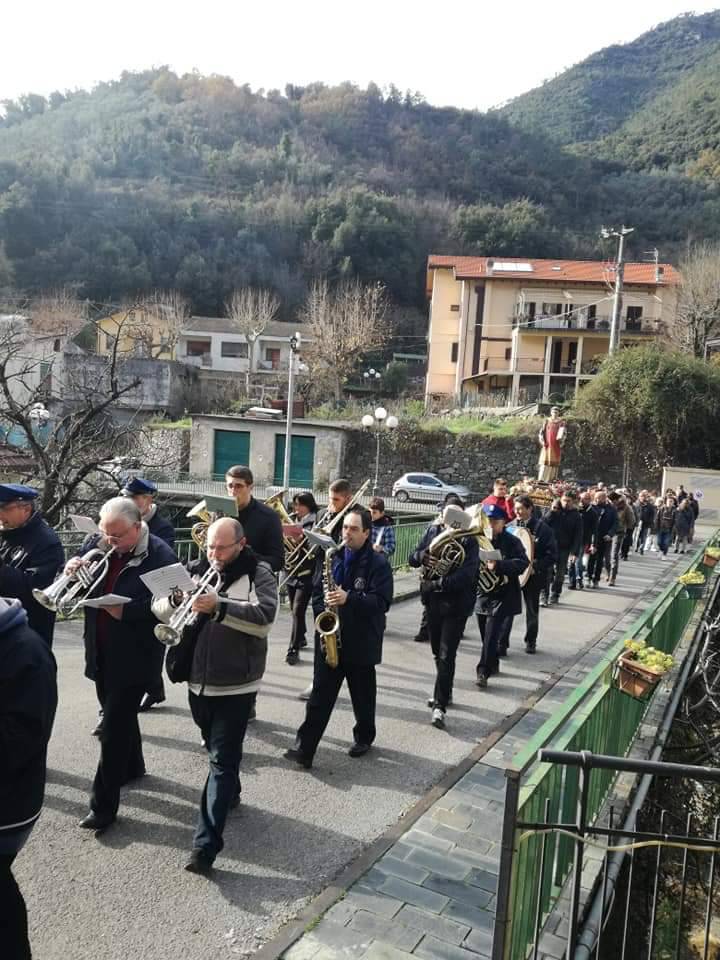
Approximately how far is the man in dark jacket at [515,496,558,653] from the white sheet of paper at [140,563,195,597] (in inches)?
246

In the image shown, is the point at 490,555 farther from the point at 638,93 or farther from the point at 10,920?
the point at 638,93

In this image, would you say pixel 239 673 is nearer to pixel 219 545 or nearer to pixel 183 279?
pixel 219 545

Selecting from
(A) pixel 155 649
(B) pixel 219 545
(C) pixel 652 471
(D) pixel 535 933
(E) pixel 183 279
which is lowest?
(C) pixel 652 471

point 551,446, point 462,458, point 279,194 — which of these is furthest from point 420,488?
point 279,194

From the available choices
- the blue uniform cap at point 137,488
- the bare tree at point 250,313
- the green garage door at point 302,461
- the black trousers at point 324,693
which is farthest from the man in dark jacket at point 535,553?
the bare tree at point 250,313

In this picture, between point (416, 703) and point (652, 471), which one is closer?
point (416, 703)

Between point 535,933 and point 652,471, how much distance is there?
106 feet

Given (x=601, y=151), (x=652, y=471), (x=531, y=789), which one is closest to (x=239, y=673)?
(x=531, y=789)

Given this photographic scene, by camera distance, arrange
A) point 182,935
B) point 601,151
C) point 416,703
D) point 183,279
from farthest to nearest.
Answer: point 601,151 → point 183,279 → point 416,703 → point 182,935

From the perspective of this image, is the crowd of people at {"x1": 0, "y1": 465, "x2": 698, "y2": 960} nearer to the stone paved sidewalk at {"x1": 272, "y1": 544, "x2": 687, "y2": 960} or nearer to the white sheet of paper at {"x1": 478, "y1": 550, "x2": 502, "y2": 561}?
the white sheet of paper at {"x1": 478, "y1": 550, "x2": 502, "y2": 561}

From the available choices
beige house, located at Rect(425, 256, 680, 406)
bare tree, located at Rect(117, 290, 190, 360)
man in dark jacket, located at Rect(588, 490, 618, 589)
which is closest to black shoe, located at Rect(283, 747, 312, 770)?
man in dark jacket, located at Rect(588, 490, 618, 589)

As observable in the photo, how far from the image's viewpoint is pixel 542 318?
49094 mm

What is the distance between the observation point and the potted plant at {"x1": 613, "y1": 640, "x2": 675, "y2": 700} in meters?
5.11

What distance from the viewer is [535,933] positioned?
312 cm
